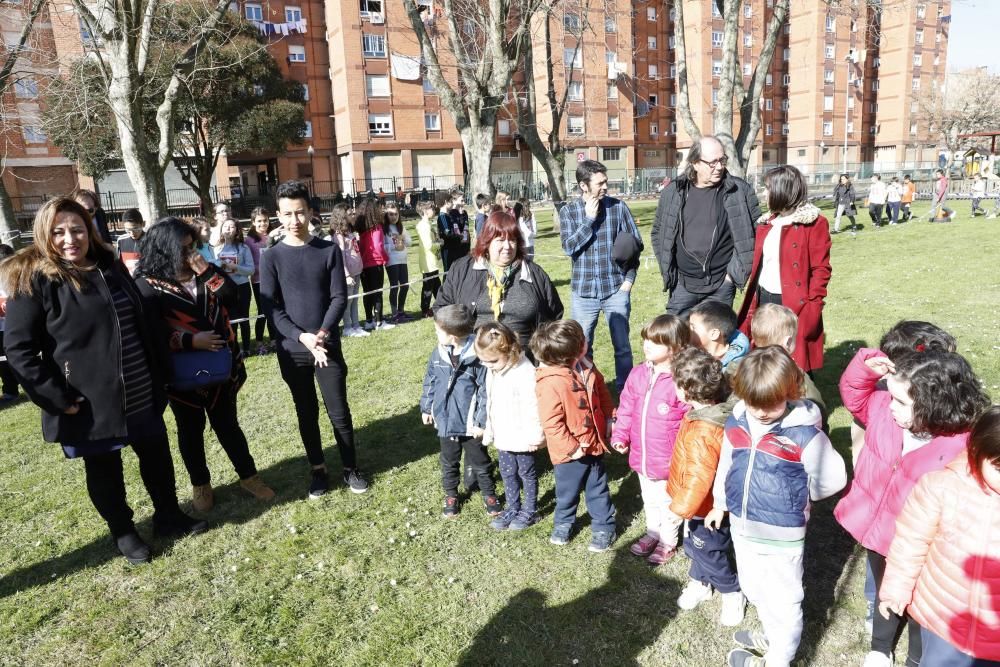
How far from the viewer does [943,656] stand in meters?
2.14

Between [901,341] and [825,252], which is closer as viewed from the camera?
[901,341]

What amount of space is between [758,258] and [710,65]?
59.6m

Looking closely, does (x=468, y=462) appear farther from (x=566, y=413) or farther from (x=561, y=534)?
(x=566, y=413)

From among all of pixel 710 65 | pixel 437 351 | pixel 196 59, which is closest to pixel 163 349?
pixel 437 351

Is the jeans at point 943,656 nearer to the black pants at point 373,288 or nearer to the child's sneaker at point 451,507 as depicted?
the child's sneaker at point 451,507

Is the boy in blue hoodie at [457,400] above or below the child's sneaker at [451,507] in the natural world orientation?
above

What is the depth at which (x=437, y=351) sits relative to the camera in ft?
13.5

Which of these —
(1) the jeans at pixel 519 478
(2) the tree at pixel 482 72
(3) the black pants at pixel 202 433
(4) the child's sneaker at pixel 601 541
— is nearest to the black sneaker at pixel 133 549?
(3) the black pants at pixel 202 433

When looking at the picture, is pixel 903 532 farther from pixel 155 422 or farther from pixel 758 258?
pixel 155 422

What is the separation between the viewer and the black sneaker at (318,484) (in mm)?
4598

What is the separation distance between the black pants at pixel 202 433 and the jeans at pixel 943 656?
3950 mm

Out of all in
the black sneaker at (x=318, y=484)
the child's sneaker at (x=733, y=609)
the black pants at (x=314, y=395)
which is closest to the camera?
the child's sneaker at (x=733, y=609)

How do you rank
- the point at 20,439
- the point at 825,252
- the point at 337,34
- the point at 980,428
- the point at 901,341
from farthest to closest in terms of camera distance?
the point at 337,34
the point at 20,439
the point at 825,252
the point at 901,341
the point at 980,428

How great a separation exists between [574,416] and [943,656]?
6.15ft
